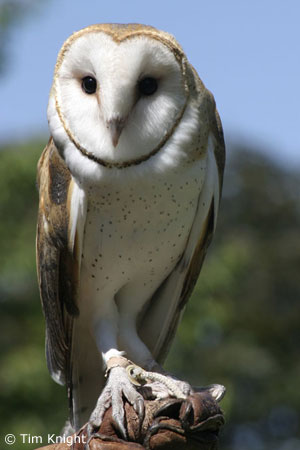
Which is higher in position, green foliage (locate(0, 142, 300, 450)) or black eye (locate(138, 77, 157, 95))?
black eye (locate(138, 77, 157, 95))

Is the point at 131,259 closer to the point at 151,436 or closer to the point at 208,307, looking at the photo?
the point at 151,436

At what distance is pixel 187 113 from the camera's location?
10.3 feet

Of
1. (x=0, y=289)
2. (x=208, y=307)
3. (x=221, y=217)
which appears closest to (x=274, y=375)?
(x=221, y=217)

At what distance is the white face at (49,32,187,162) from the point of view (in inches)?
117

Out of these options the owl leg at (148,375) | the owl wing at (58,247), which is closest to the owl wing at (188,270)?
the owl leg at (148,375)

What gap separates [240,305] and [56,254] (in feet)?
51.4

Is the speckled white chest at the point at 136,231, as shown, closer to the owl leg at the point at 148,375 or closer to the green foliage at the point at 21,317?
the owl leg at the point at 148,375

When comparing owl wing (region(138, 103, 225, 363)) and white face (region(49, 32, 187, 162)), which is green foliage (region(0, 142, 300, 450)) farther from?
white face (region(49, 32, 187, 162))

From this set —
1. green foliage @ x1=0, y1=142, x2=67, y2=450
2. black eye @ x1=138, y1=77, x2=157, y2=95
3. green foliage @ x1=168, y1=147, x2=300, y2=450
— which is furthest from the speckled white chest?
green foliage @ x1=168, y1=147, x2=300, y2=450

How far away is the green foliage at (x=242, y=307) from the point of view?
452 inches

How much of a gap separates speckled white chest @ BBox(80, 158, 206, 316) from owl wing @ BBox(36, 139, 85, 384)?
2.0 inches

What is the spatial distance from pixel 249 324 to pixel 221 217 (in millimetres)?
2542

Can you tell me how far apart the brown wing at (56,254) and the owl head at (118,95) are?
0.16 meters

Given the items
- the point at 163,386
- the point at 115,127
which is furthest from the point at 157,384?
the point at 115,127
